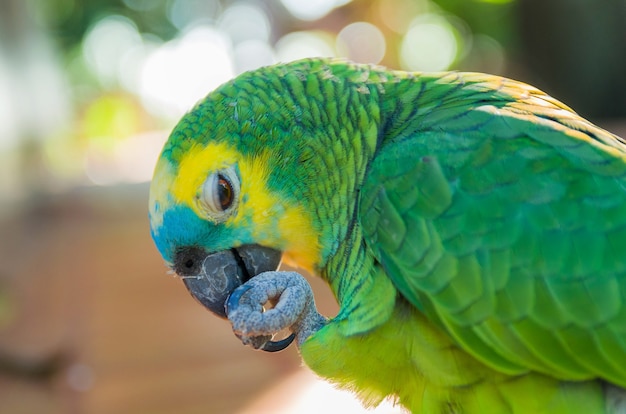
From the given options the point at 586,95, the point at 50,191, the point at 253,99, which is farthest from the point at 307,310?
the point at 50,191

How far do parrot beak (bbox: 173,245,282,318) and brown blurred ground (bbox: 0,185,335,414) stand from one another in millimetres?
1485

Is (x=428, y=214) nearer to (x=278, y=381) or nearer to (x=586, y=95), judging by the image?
(x=278, y=381)

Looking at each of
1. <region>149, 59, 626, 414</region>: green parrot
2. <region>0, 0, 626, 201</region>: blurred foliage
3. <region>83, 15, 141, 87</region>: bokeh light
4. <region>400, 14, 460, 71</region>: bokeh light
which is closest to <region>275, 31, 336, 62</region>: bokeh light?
<region>0, 0, 626, 201</region>: blurred foliage

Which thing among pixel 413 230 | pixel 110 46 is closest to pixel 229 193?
pixel 413 230

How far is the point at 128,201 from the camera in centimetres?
608

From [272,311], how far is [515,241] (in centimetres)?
52

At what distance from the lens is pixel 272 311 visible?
1417mm

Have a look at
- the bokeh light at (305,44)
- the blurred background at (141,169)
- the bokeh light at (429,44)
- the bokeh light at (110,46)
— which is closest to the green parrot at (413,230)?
the blurred background at (141,169)

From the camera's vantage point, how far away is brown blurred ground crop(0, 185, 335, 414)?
123 inches

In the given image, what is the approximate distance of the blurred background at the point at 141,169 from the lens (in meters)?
3.28

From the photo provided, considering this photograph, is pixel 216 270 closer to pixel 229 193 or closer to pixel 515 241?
pixel 229 193

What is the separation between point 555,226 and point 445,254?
0.70 feet

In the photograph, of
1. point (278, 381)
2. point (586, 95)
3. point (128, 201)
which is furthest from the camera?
point (128, 201)

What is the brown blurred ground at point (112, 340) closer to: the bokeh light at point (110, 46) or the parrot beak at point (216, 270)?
the parrot beak at point (216, 270)
